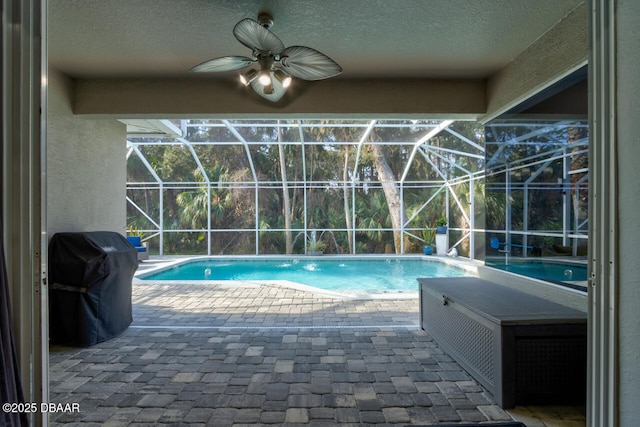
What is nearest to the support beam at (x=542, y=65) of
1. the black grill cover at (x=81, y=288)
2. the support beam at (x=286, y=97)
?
the support beam at (x=286, y=97)

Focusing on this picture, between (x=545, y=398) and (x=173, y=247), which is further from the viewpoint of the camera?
(x=173, y=247)

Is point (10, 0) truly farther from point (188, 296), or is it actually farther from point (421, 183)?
point (421, 183)

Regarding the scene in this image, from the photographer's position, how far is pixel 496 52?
10.9ft

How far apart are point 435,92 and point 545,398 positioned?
3.04 metres

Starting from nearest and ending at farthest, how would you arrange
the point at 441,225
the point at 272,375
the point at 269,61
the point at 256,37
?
the point at 256,37
the point at 272,375
the point at 269,61
the point at 441,225

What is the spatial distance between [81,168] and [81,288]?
4.79ft

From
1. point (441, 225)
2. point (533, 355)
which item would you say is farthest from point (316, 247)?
point (533, 355)

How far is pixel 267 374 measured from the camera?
285 cm

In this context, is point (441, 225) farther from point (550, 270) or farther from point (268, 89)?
point (268, 89)

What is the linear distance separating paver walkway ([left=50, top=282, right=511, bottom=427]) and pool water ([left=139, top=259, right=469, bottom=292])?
3.82 meters

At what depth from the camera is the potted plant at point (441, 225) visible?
10852 millimetres

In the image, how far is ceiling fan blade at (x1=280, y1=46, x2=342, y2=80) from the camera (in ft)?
9.29

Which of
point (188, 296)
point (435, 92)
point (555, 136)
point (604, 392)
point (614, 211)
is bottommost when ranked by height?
point (188, 296)

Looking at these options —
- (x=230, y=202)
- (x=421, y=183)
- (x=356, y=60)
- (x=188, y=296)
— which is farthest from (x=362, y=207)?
(x=356, y=60)
